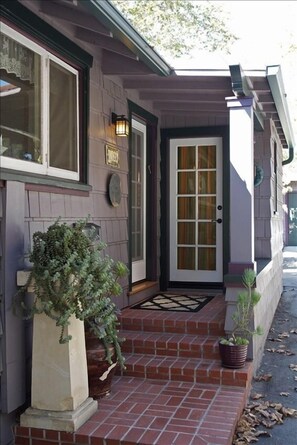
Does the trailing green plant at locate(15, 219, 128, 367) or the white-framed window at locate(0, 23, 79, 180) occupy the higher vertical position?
the white-framed window at locate(0, 23, 79, 180)

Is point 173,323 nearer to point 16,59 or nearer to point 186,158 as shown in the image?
point 16,59

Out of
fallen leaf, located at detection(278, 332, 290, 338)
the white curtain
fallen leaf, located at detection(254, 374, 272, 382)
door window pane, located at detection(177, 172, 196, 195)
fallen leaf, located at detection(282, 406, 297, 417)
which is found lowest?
fallen leaf, located at detection(282, 406, 297, 417)

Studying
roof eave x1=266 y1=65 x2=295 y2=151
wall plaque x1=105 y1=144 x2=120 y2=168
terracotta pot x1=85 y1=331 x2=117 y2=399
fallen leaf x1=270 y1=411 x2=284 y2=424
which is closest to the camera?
terracotta pot x1=85 y1=331 x2=117 y2=399

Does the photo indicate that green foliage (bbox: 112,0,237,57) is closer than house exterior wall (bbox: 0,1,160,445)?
No

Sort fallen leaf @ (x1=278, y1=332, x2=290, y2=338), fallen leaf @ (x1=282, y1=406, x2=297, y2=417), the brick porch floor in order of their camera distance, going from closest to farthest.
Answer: the brick porch floor
fallen leaf @ (x1=282, y1=406, x2=297, y2=417)
fallen leaf @ (x1=278, y1=332, x2=290, y2=338)

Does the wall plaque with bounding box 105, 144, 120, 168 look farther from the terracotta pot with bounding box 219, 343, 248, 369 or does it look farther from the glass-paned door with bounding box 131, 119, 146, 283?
the terracotta pot with bounding box 219, 343, 248, 369

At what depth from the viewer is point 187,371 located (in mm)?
3725

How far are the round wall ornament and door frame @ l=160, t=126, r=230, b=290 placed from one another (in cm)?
153

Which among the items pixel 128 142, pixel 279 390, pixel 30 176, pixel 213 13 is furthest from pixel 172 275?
pixel 213 13

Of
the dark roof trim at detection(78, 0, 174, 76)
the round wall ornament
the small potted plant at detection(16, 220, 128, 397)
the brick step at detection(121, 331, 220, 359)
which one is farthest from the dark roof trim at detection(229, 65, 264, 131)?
the brick step at detection(121, 331, 220, 359)

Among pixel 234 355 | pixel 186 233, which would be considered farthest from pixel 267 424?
pixel 186 233

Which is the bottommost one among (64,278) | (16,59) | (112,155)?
(64,278)

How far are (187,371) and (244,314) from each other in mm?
621

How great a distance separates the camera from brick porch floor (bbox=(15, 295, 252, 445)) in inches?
113
